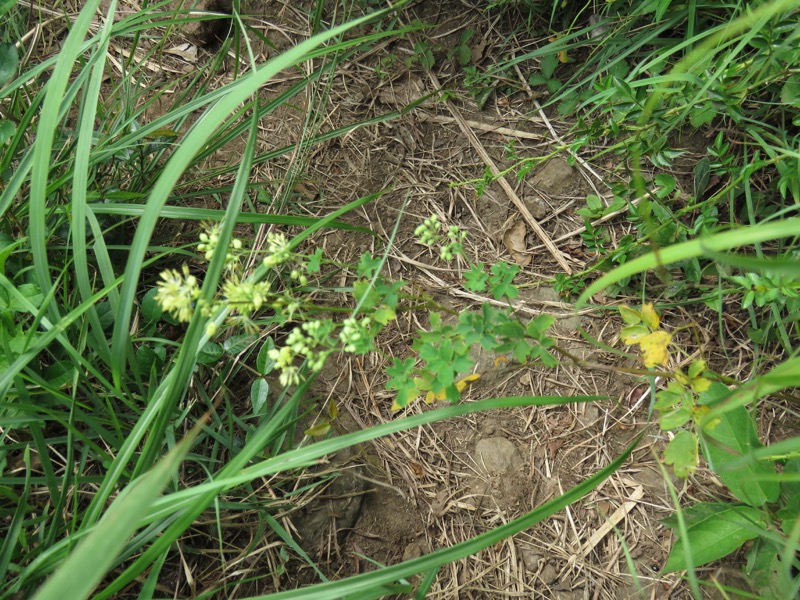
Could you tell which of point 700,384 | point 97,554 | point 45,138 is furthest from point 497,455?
point 45,138

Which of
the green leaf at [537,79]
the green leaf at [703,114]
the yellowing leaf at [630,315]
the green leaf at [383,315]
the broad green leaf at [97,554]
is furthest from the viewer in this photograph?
the green leaf at [537,79]

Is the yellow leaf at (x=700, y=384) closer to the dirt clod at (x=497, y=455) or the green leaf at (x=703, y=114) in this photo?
the dirt clod at (x=497, y=455)

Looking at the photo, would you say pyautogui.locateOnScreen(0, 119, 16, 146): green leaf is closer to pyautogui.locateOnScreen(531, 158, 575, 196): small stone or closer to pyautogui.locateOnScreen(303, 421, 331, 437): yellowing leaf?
pyautogui.locateOnScreen(303, 421, 331, 437): yellowing leaf

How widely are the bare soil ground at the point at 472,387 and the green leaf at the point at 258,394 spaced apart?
0.56 feet

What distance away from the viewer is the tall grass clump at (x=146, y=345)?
0.96 meters

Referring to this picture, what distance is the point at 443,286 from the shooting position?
1.68 meters

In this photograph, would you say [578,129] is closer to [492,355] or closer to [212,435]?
[492,355]

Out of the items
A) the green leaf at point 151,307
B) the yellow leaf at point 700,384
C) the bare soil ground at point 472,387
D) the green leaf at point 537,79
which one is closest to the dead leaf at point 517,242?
the bare soil ground at point 472,387

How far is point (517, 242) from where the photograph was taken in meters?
1.71

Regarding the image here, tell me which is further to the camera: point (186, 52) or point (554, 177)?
point (186, 52)

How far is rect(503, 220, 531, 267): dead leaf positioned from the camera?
1696 millimetres

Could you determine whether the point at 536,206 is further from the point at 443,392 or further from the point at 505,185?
the point at 443,392

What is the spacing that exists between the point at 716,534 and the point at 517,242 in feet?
3.01

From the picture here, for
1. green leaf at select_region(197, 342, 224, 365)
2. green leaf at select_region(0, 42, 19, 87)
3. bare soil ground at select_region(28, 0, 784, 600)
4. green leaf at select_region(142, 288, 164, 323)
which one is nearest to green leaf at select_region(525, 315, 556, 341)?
bare soil ground at select_region(28, 0, 784, 600)
